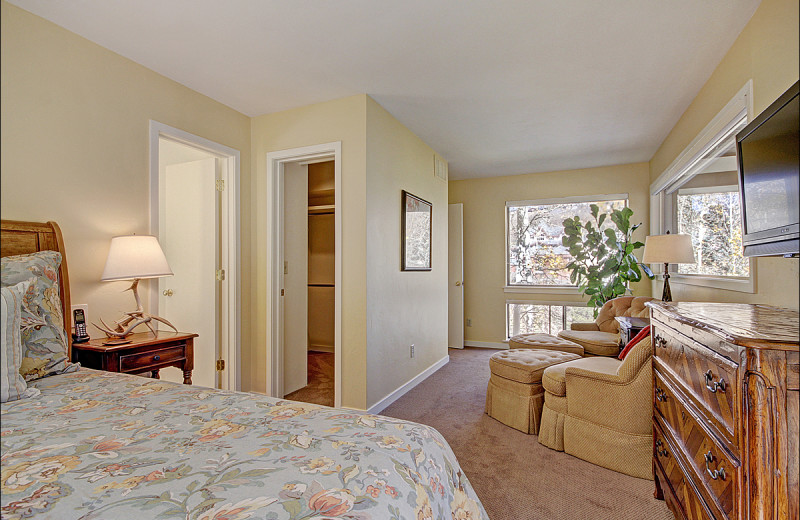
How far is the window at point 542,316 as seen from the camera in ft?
17.3

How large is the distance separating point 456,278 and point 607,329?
Result: 212 cm

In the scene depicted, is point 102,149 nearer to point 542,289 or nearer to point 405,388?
point 405,388

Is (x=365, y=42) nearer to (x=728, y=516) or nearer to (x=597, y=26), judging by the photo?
(x=597, y=26)

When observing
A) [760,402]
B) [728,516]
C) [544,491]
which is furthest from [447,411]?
[760,402]

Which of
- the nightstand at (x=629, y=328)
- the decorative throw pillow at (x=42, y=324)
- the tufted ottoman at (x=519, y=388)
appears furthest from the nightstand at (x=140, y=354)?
the nightstand at (x=629, y=328)

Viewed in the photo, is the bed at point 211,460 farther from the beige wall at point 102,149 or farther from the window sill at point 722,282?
the window sill at point 722,282

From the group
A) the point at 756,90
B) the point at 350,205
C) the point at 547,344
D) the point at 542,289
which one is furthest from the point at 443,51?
the point at 542,289

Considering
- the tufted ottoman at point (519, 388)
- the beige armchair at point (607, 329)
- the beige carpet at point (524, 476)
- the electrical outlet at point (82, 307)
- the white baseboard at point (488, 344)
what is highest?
the electrical outlet at point (82, 307)

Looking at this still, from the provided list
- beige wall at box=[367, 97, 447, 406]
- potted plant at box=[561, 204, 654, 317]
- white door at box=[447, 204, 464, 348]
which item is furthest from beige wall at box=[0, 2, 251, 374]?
potted plant at box=[561, 204, 654, 317]

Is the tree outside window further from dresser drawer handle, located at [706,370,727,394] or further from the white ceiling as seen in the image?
dresser drawer handle, located at [706,370,727,394]

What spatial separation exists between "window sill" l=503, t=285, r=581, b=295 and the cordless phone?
15.5ft

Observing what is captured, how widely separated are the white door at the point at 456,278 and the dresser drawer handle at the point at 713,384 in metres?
4.49

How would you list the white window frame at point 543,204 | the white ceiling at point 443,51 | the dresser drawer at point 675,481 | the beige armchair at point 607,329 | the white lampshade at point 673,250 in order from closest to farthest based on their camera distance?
the dresser drawer at point 675,481, the white ceiling at point 443,51, the white lampshade at point 673,250, the beige armchair at point 607,329, the white window frame at point 543,204

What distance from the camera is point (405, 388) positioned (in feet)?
12.2
